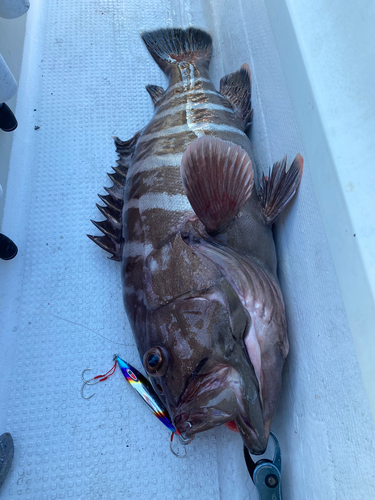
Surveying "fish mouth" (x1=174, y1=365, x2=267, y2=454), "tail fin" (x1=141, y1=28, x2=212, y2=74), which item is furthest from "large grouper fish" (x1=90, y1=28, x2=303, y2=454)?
"tail fin" (x1=141, y1=28, x2=212, y2=74)

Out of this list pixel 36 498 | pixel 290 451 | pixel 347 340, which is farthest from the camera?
pixel 36 498

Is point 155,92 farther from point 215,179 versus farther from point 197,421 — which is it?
point 197,421

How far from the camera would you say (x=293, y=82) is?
124 centimetres

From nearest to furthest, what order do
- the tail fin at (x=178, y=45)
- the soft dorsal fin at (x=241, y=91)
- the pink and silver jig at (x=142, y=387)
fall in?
the pink and silver jig at (x=142, y=387) → the soft dorsal fin at (x=241, y=91) → the tail fin at (x=178, y=45)

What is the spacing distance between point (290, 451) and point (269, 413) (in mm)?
200

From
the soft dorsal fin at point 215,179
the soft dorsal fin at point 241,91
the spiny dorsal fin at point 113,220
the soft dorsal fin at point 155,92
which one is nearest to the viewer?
the soft dorsal fin at point 215,179

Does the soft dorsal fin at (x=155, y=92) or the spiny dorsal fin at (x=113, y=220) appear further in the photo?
the soft dorsal fin at (x=155, y=92)

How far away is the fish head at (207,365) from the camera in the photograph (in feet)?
3.47

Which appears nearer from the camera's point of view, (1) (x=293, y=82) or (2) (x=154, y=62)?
(1) (x=293, y=82)

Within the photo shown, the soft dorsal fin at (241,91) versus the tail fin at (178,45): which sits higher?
the tail fin at (178,45)

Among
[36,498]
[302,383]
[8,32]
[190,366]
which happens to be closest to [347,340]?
[302,383]

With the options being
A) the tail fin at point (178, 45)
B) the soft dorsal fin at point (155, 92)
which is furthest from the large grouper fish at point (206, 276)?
the tail fin at point (178, 45)

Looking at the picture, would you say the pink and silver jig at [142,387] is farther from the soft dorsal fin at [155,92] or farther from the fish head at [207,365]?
the soft dorsal fin at [155,92]

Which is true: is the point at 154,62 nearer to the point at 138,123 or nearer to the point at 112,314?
the point at 138,123
